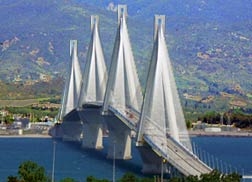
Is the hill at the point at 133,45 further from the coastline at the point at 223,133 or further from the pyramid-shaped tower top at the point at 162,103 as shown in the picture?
the pyramid-shaped tower top at the point at 162,103

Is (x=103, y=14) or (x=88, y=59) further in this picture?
(x=103, y=14)

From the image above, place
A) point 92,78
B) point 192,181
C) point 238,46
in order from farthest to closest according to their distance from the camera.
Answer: point 238,46 < point 92,78 < point 192,181

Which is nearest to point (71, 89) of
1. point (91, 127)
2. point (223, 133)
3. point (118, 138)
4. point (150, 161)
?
point (91, 127)

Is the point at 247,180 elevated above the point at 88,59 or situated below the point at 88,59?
below

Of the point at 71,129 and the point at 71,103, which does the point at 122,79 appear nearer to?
the point at 71,103

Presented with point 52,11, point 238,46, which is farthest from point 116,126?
point 52,11

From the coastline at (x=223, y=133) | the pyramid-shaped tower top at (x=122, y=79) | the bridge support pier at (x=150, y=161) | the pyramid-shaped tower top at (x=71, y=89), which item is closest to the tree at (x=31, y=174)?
the bridge support pier at (x=150, y=161)

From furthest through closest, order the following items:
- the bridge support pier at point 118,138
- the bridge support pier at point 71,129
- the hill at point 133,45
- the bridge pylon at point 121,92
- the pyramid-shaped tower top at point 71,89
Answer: the hill at point 133,45, the pyramid-shaped tower top at point 71,89, the bridge support pier at point 71,129, the bridge support pier at point 118,138, the bridge pylon at point 121,92

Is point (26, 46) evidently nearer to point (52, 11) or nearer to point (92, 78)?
point (52, 11)
